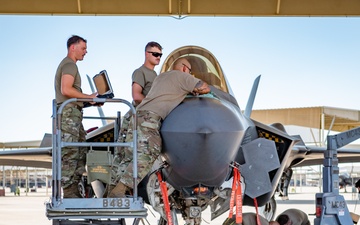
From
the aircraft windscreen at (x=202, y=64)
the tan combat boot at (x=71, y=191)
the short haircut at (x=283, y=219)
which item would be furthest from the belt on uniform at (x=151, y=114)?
the short haircut at (x=283, y=219)

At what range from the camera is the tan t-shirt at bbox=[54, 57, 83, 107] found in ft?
20.1

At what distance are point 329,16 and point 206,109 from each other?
7.86 metres

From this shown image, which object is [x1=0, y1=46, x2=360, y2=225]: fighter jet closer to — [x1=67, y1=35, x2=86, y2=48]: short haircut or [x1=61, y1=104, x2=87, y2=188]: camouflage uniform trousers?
[x1=61, y1=104, x2=87, y2=188]: camouflage uniform trousers

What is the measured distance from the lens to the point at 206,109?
5305mm

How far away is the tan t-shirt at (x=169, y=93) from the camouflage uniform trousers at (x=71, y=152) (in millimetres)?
746

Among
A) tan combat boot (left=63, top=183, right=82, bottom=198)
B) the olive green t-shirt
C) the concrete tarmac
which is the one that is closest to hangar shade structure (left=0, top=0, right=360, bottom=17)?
the concrete tarmac

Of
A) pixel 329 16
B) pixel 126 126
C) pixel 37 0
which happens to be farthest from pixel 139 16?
pixel 126 126

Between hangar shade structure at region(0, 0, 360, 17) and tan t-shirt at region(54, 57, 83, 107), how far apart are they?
5795 millimetres

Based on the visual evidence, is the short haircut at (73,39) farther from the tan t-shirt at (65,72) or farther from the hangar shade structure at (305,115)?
the hangar shade structure at (305,115)

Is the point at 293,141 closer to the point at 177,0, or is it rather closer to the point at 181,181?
the point at 181,181

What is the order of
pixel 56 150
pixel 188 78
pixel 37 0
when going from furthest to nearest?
pixel 37 0 < pixel 188 78 < pixel 56 150

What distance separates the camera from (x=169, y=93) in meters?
5.58

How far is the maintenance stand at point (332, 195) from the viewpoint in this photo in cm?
705

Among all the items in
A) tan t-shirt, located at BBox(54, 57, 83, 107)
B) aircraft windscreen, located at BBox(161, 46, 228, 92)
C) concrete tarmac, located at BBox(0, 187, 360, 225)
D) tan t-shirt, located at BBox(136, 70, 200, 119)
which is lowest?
concrete tarmac, located at BBox(0, 187, 360, 225)
